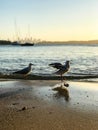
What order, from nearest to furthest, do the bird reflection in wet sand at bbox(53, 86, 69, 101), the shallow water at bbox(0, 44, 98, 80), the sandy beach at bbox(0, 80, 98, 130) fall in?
the sandy beach at bbox(0, 80, 98, 130), the bird reflection in wet sand at bbox(53, 86, 69, 101), the shallow water at bbox(0, 44, 98, 80)

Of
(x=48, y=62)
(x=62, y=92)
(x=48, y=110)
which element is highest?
(x=48, y=110)

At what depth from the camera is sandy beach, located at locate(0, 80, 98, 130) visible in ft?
31.0

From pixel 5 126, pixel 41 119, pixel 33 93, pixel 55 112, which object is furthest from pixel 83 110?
pixel 33 93

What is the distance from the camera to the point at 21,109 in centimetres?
1123

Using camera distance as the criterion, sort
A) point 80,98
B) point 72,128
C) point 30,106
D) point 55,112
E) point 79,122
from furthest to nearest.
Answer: point 80,98 → point 30,106 → point 55,112 → point 79,122 → point 72,128

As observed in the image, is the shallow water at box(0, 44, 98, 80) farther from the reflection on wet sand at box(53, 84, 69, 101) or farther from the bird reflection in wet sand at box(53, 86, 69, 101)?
the bird reflection in wet sand at box(53, 86, 69, 101)

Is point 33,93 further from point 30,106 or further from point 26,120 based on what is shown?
point 26,120

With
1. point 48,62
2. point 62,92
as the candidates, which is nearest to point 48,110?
point 62,92

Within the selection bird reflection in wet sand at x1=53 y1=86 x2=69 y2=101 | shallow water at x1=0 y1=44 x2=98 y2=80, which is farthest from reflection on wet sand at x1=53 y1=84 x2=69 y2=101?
shallow water at x1=0 y1=44 x2=98 y2=80

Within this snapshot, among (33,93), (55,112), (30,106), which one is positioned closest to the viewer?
(55,112)

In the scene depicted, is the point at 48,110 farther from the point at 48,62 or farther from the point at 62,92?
the point at 48,62

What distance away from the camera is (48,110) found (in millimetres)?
11180

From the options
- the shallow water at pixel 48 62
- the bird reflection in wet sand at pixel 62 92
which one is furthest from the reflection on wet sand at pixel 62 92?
the shallow water at pixel 48 62

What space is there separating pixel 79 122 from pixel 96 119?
0.56 meters
